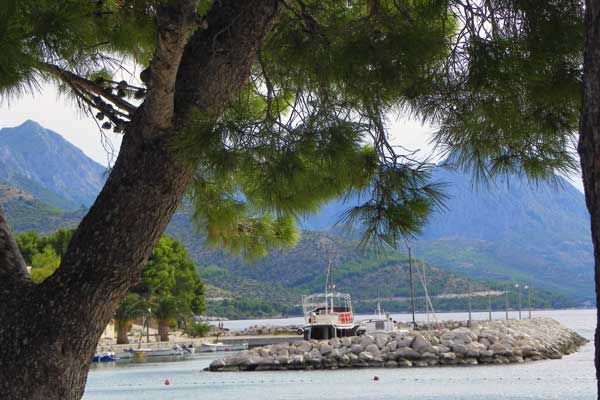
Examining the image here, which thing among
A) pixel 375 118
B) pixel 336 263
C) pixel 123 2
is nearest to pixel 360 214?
pixel 375 118

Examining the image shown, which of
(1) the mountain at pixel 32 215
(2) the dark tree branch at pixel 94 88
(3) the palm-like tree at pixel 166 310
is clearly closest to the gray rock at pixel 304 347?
(3) the palm-like tree at pixel 166 310

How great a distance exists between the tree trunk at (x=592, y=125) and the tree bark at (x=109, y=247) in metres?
1.12

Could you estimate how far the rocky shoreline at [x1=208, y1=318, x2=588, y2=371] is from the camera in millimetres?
23375

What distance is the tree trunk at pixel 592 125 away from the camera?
1521 millimetres

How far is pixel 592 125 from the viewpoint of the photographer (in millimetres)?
1527

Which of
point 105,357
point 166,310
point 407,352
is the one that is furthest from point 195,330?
point 407,352

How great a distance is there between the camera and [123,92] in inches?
129

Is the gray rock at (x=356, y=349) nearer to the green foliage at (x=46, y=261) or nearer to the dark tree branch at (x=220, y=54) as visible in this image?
the green foliage at (x=46, y=261)

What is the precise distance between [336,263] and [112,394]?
2885 inches

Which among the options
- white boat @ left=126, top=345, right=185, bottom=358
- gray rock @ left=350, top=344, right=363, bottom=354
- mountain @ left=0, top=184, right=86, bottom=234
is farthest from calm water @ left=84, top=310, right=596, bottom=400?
mountain @ left=0, top=184, right=86, bottom=234

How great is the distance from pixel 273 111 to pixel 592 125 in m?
1.66

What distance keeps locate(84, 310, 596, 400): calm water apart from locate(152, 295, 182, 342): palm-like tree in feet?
40.1

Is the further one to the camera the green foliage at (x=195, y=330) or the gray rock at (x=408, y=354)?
the green foliage at (x=195, y=330)

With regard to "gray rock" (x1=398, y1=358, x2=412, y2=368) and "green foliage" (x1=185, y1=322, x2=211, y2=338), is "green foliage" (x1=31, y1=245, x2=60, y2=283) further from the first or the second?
"green foliage" (x1=185, y1=322, x2=211, y2=338)
